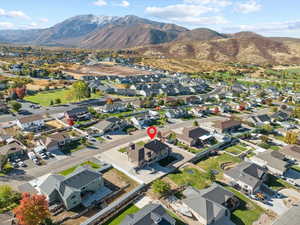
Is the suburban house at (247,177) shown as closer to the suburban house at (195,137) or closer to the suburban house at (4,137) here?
the suburban house at (195,137)

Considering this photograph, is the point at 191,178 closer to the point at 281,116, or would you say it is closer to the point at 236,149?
the point at 236,149

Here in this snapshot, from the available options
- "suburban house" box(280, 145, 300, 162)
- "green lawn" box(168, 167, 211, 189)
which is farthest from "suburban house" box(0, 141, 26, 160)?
"suburban house" box(280, 145, 300, 162)

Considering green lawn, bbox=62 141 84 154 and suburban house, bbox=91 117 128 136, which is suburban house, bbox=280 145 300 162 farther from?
green lawn, bbox=62 141 84 154

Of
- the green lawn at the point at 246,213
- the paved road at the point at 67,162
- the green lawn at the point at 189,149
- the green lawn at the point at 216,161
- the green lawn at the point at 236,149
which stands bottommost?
the green lawn at the point at 246,213

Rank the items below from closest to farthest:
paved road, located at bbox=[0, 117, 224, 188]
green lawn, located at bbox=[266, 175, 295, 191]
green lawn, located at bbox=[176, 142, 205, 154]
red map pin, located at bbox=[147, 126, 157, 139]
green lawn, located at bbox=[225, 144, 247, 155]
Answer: paved road, located at bbox=[0, 117, 224, 188]
green lawn, located at bbox=[266, 175, 295, 191]
green lawn, located at bbox=[176, 142, 205, 154]
green lawn, located at bbox=[225, 144, 247, 155]
red map pin, located at bbox=[147, 126, 157, 139]

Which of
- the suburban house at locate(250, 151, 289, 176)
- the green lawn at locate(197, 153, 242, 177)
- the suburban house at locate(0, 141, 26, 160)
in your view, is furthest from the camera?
the green lawn at locate(197, 153, 242, 177)

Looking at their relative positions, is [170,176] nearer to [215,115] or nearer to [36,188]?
[36,188]

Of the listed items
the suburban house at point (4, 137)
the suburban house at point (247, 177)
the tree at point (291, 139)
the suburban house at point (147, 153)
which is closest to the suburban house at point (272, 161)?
the suburban house at point (247, 177)
